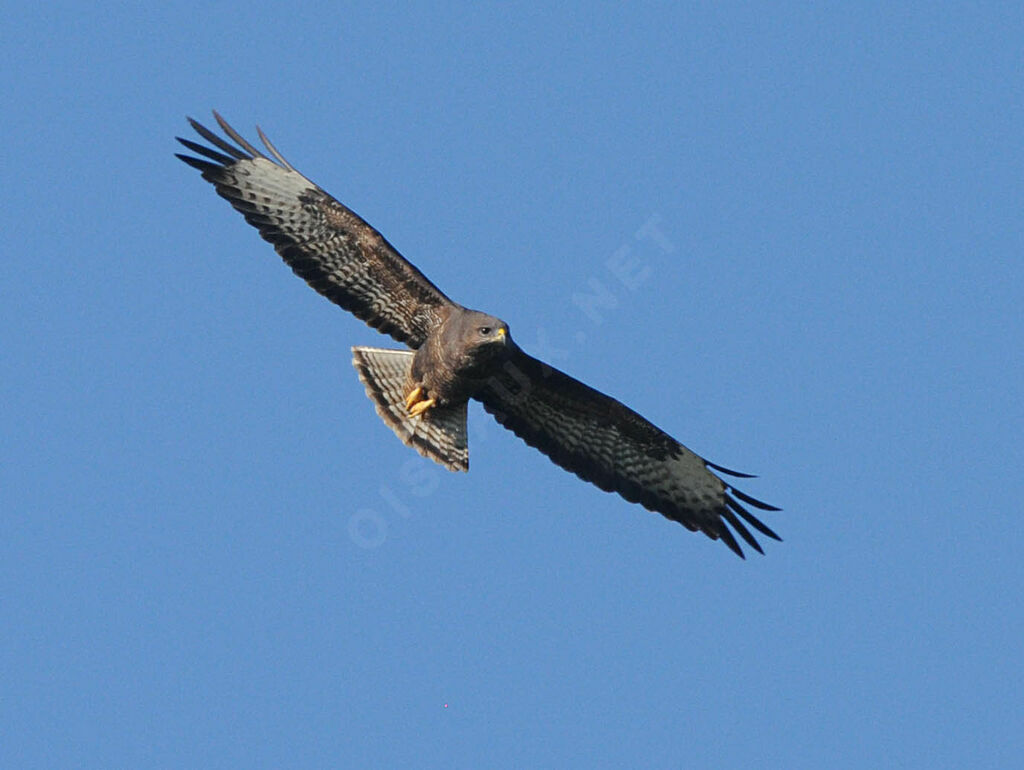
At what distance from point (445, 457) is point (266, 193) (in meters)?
2.78

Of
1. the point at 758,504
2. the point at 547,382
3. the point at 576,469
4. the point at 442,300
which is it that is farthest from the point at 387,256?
the point at 758,504

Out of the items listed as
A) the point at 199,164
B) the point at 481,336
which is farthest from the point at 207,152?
the point at 481,336

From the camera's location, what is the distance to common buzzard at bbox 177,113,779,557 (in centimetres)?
1228

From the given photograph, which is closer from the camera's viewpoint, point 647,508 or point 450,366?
point 450,366

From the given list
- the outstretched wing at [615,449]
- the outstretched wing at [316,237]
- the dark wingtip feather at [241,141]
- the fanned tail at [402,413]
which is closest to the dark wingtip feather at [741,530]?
the outstretched wing at [615,449]

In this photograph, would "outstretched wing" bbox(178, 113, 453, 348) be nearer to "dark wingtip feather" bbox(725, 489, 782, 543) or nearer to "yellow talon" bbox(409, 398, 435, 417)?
"yellow talon" bbox(409, 398, 435, 417)

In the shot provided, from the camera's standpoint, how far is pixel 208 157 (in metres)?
12.6

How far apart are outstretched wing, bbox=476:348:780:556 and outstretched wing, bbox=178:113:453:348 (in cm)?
104

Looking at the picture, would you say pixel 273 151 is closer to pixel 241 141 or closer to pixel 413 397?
pixel 241 141

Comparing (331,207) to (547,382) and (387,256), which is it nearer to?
(387,256)

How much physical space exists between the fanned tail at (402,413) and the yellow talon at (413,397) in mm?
98

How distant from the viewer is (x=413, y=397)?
1282 cm

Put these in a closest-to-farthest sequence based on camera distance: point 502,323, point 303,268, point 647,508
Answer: point 502,323
point 303,268
point 647,508

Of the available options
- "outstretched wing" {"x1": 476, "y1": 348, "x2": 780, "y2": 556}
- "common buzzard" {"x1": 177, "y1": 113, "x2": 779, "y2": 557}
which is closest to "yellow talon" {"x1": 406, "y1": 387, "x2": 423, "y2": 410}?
"common buzzard" {"x1": 177, "y1": 113, "x2": 779, "y2": 557}
